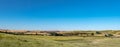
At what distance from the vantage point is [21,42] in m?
32.1

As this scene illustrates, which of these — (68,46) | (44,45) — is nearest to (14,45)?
(44,45)

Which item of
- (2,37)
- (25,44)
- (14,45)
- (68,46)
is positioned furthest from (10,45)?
(68,46)

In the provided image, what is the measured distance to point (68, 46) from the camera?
3556 centimetres

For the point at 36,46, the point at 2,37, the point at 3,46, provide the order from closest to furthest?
1. the point at 3,46
2. the point at 36,46
3. the point at 2,37

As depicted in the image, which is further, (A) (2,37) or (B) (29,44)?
(A) (2,37)

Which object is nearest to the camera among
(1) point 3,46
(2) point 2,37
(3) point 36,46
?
(1) point 3,46

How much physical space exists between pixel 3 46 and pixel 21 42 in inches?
166

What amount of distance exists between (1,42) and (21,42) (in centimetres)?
325

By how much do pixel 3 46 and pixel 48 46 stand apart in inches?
283

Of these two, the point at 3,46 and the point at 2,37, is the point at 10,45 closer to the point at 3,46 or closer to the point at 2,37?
the point at 3,46

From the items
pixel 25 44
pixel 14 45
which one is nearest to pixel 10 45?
pixel 14 45

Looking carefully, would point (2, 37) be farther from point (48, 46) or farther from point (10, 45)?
point (48, 46)

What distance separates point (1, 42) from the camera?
98.2 ft

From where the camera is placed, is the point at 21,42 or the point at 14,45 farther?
the point at 21,42
